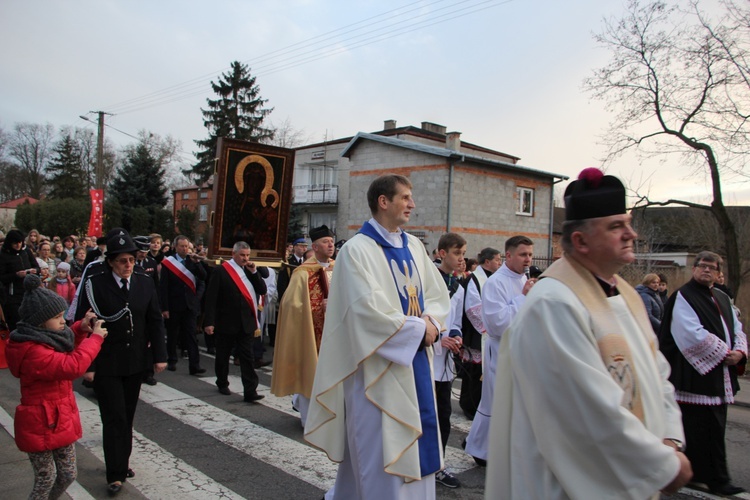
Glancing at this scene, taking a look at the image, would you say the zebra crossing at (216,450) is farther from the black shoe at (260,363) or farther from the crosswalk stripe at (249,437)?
the black shoe at (260,363)

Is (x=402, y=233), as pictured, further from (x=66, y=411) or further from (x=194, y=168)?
(x=194, y=168)

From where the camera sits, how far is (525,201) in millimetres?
32062

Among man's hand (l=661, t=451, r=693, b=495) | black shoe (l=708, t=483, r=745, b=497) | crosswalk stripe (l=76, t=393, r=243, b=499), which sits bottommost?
crosswalk stripe (l=76, t=393, r=243, b=499)

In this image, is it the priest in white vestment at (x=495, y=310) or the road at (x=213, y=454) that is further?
the priest in white vestment at (x=495, y=310)

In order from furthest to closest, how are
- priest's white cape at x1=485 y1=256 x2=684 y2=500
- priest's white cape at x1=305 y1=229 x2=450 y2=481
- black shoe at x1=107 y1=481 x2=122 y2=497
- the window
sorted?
the window
black shoe at x1=107 y1=481 x2=122 y2=497
priest's white cape at x1=305 y1=229 x2=450 y2=481
priest's white cape at x1=485 y1=256 x2=684 y2=500

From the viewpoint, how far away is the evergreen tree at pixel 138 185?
118ft

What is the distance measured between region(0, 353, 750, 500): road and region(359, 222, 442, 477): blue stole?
1.33 m

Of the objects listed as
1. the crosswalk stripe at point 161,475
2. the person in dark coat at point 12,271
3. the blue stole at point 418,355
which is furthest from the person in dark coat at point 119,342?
the person in dark coat at point 12,271

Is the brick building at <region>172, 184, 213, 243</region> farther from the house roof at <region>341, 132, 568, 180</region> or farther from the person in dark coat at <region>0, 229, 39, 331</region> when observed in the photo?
the person in dark coat at <region>0, 229, 39, 331</region>

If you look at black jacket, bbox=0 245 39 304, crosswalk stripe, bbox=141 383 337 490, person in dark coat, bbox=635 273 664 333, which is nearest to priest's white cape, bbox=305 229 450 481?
crosswalk stripe, bbox=141 383 337 490

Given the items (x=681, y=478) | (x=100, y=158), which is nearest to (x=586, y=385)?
(x=681, y=478)

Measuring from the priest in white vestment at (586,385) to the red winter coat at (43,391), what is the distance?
9.58 feet

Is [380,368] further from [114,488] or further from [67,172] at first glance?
[67,172]

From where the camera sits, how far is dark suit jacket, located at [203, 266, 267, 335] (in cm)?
775
